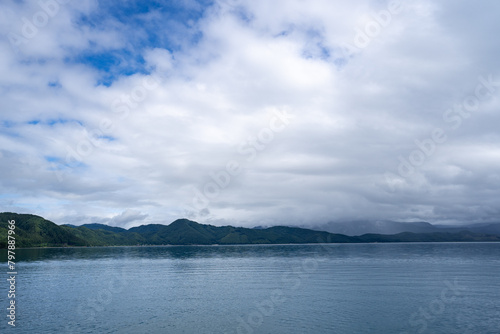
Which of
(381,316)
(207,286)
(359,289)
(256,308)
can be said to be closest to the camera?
(381,316)

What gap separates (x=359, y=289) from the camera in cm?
8094

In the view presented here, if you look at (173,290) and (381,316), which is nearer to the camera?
(381,316)

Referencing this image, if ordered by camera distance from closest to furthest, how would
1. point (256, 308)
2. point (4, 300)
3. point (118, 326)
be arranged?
point (118, 326) < point (256, 308) < point (4, 300)

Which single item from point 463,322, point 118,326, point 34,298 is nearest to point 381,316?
point 463,322

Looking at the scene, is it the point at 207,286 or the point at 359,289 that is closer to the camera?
the point at 359,289

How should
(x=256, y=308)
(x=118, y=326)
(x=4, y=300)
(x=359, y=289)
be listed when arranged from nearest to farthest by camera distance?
(x=118, y=326) → (x=256, y=308) → (x=4, y=300) → (x=359, y=289)

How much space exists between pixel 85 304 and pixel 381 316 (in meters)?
57.9

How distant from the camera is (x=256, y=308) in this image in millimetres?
61844

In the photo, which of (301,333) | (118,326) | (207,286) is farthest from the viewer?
(207,286)

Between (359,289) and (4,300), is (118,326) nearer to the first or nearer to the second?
(4,300)

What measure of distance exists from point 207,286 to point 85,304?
1305 inches

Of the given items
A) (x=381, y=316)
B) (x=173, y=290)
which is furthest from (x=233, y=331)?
(x=173, y=290)

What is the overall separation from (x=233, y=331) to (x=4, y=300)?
183ft

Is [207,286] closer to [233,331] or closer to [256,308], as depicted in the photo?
[256,308]
